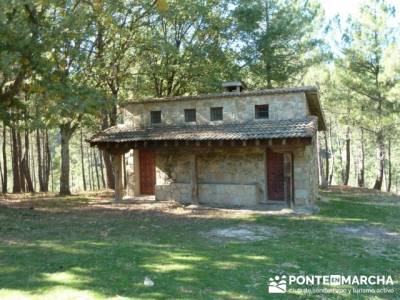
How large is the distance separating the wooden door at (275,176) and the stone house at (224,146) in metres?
0.04

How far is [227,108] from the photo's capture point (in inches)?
644

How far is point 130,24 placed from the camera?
20.3 metres

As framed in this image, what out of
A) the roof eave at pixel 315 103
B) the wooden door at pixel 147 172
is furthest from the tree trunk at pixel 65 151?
the roof eave at pixel 315 103

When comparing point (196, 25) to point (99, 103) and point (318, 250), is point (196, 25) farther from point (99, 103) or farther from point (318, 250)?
point (318, 250)

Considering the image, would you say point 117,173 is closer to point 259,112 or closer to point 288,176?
point 259,112

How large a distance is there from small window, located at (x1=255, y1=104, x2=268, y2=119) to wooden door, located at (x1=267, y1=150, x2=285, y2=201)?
146cm

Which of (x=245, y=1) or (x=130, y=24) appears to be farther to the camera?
(x=245, y=1)

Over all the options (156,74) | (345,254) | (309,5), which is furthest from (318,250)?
(309,5)

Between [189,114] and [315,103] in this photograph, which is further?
[189,114]

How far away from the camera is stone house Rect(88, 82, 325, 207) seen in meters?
14.2

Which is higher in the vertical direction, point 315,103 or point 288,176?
point 315,103

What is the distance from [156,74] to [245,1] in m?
7.00

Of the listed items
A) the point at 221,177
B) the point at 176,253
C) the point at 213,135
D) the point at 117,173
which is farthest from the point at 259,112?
the point at 176,253

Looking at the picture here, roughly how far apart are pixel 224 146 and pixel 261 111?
8.75 feet
